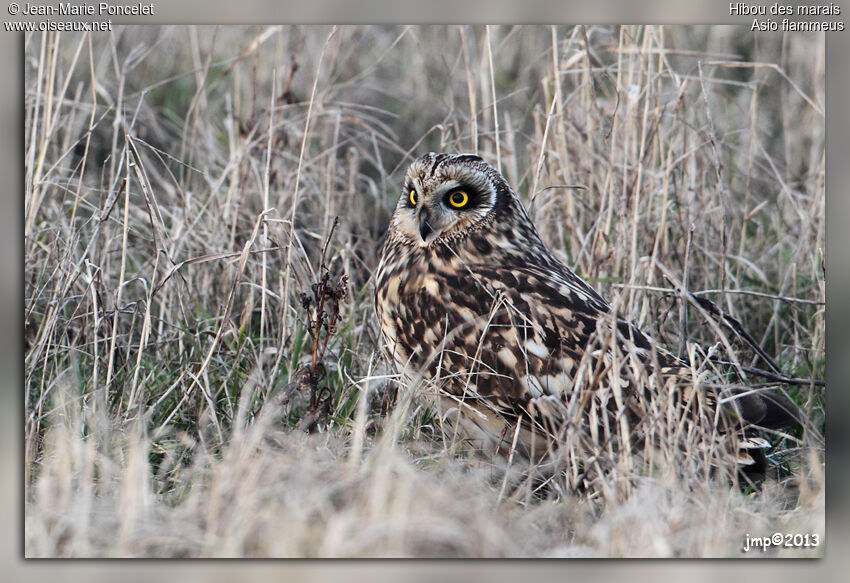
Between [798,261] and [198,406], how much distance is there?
2192 millimetres

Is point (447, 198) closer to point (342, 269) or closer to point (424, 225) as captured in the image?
point (424, 225)

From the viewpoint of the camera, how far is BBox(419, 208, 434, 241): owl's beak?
3066 mm

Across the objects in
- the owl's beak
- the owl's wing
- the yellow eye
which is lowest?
the owl's wing

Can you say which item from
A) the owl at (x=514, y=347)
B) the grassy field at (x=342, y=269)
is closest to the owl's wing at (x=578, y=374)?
the owl at (x=514, y=347)

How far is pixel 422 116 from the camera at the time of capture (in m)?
4.70

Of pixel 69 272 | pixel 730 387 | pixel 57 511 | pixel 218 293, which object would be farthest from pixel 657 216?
pixel 57 511

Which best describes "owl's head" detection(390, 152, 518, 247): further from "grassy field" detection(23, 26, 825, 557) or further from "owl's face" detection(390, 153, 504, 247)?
"grassy field" detection(23, 26, 825, 557)

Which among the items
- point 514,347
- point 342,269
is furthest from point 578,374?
point 342,269

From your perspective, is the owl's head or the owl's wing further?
the owl's head

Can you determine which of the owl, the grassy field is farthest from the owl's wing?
the grassy field

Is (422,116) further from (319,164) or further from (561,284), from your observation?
(561,284)

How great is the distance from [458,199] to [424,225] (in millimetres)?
131

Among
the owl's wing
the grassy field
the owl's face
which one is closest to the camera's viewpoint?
the grassy field

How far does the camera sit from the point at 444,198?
3.07m
